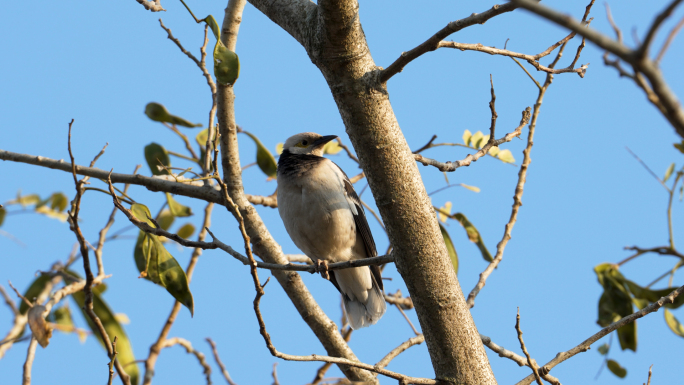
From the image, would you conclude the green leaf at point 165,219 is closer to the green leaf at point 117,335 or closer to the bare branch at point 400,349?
the green leaf at point 117,335

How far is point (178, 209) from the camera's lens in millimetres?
4141

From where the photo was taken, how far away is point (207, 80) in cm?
374

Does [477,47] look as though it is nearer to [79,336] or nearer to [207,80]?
[207,80]

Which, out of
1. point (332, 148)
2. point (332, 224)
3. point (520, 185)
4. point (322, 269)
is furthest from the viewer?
point (332, 148)

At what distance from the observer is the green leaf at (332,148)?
475cm

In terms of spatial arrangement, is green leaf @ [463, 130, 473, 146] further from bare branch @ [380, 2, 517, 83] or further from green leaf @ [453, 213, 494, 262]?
bare branch @ [380, 2, 517, 83]

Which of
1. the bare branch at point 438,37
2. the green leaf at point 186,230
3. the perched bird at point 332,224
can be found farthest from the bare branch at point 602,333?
the green leaf at point 186,230

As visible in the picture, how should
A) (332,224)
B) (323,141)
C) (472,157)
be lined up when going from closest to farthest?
1. (472,157)
2. (332,224)
3. (323,141)

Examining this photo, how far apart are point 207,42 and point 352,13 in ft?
6.18

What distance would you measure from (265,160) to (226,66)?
76.7 inches

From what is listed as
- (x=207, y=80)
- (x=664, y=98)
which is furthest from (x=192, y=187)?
(x=664, y=98)

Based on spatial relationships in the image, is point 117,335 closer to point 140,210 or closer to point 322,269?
point 140,210

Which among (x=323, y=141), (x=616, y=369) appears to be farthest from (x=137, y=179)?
(x=616, y=369)

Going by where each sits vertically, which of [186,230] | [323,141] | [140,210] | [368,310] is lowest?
[140,210]
